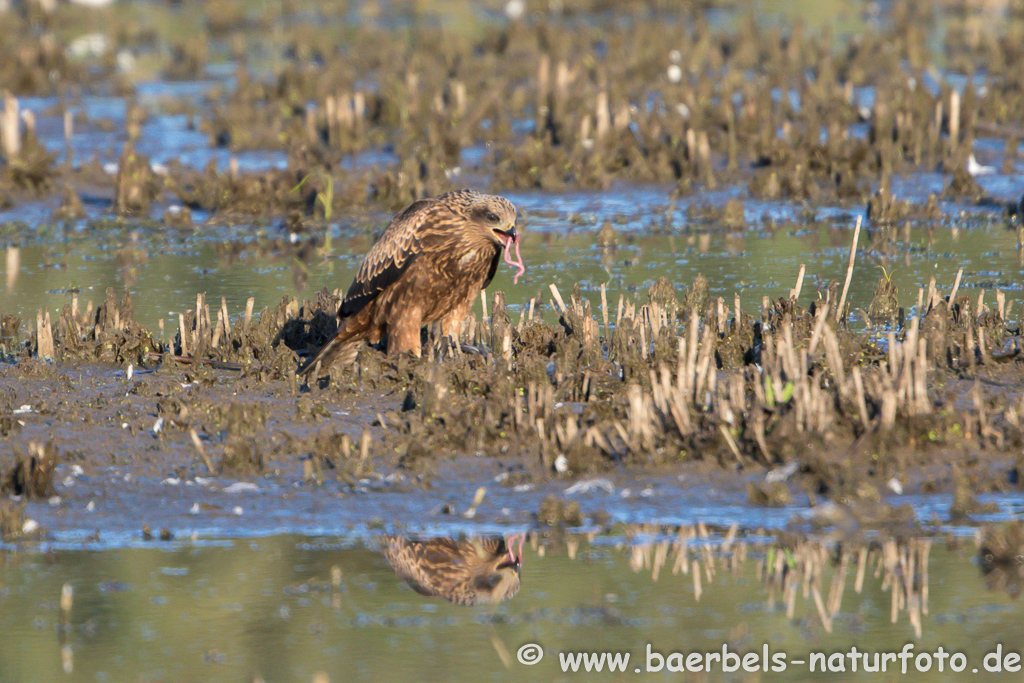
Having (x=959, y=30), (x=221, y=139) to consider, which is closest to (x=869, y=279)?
(x=221, y=139)

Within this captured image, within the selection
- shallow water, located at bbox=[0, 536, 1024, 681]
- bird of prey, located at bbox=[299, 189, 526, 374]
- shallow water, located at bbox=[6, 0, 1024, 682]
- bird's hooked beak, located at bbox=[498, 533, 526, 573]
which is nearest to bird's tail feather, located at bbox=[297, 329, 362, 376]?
bird of prey, located at bbox=[299, 189, 526, 374]

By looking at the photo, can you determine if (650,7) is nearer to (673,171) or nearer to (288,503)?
(673,171)

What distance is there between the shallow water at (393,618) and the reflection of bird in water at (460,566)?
0.23 feet

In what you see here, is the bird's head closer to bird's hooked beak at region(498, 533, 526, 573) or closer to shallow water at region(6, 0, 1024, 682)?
shallow water at region(6, 0, 1024, 682)

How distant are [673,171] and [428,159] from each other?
2.53m

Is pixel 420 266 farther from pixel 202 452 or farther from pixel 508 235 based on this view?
pixel 202 452

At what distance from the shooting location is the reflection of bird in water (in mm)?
5945

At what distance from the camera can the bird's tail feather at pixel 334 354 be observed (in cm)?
876

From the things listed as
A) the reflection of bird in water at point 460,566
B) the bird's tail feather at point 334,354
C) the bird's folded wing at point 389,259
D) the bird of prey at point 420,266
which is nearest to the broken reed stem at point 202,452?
the reflection of bird in water at point 460,566

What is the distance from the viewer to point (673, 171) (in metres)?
15.8

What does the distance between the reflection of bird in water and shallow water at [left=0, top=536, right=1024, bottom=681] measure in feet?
0.23

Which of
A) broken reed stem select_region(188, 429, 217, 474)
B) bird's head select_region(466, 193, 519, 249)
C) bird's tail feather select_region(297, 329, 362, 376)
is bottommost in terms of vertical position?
broken reed stem select_region(188, 429, 217, 474)

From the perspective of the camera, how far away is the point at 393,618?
5.68 meters

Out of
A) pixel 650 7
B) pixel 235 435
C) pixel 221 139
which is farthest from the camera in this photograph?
pixel 650 7
